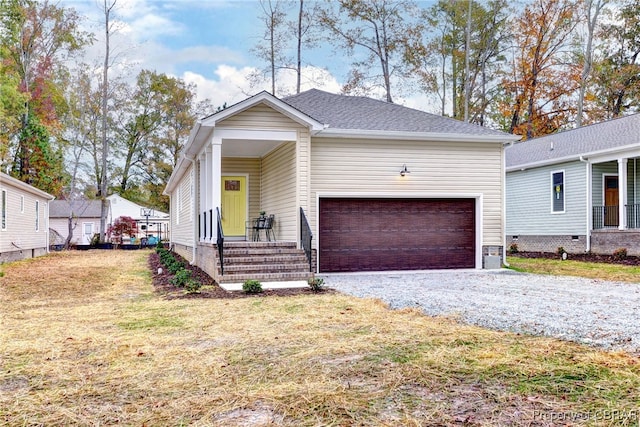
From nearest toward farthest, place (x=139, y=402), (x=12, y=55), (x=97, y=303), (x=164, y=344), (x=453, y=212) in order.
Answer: (x=139, y=402)
(x=164, y=344)
(x=97, y=303)
(x=453, y=212)
(x=12, y=55)

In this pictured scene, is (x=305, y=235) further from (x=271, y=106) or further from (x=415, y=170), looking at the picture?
(x=415, y=170)

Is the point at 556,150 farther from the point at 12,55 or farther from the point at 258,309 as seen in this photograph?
the point at 12,55

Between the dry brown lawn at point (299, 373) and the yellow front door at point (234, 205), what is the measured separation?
7446 mm

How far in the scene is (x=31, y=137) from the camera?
88.9 feet

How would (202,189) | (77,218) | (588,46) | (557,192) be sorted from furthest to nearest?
(77,218)
(588,46)
(557,192)
(202,189)

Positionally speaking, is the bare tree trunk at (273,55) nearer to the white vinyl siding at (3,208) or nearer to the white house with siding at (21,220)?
the white house with siding at (21,220)

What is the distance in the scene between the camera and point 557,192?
18516 millimetres

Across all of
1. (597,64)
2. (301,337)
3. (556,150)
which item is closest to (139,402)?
(301,337)

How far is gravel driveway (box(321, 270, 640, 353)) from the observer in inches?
216

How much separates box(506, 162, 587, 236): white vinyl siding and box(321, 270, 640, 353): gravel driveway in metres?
7.03

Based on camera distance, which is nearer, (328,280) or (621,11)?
(328,280)

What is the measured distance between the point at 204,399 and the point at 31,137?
2834 centimetres

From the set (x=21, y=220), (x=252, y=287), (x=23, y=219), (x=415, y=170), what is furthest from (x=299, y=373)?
(x=23, y=219)

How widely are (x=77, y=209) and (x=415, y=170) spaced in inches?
1215
